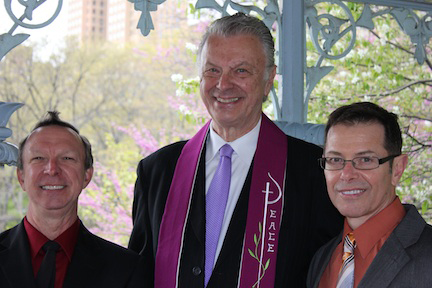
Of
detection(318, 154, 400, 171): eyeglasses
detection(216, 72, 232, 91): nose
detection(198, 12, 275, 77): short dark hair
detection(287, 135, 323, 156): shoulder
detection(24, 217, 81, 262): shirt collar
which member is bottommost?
detection(24, 217, 81, 262): shirt collar

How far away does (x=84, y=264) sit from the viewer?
270 centimetres

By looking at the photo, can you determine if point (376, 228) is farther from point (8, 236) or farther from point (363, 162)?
point (8, 236)

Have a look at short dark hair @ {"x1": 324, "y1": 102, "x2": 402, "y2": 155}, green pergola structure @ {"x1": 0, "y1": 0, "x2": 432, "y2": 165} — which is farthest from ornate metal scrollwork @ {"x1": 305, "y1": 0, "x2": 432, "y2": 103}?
short dark hair @ {"x1": 324, "y1": 102, "x2": 402, "y2": 155}

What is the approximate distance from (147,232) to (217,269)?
44 cm

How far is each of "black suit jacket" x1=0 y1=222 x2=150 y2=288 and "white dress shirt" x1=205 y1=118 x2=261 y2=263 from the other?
1.61 feet

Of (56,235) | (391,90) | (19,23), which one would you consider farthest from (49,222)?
(391,90)

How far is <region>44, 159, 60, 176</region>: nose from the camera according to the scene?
270 centimetres

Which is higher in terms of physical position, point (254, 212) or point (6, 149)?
→ point (6, 149)

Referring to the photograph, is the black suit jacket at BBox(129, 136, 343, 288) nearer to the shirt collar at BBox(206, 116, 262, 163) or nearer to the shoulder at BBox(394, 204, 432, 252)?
the shirt collar at BBox(206, 116, 262, 163)

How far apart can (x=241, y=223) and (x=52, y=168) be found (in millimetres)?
847

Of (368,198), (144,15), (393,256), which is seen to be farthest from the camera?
(144,15)

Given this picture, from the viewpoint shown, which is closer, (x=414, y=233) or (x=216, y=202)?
(x=414, y=233)

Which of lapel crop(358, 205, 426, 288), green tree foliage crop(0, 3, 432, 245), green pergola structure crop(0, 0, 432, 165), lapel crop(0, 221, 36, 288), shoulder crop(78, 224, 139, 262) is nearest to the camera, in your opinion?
lapel crop(358, 205, 426, 288)

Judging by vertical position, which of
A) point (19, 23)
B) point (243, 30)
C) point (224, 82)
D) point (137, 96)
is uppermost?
point (137, 96)
